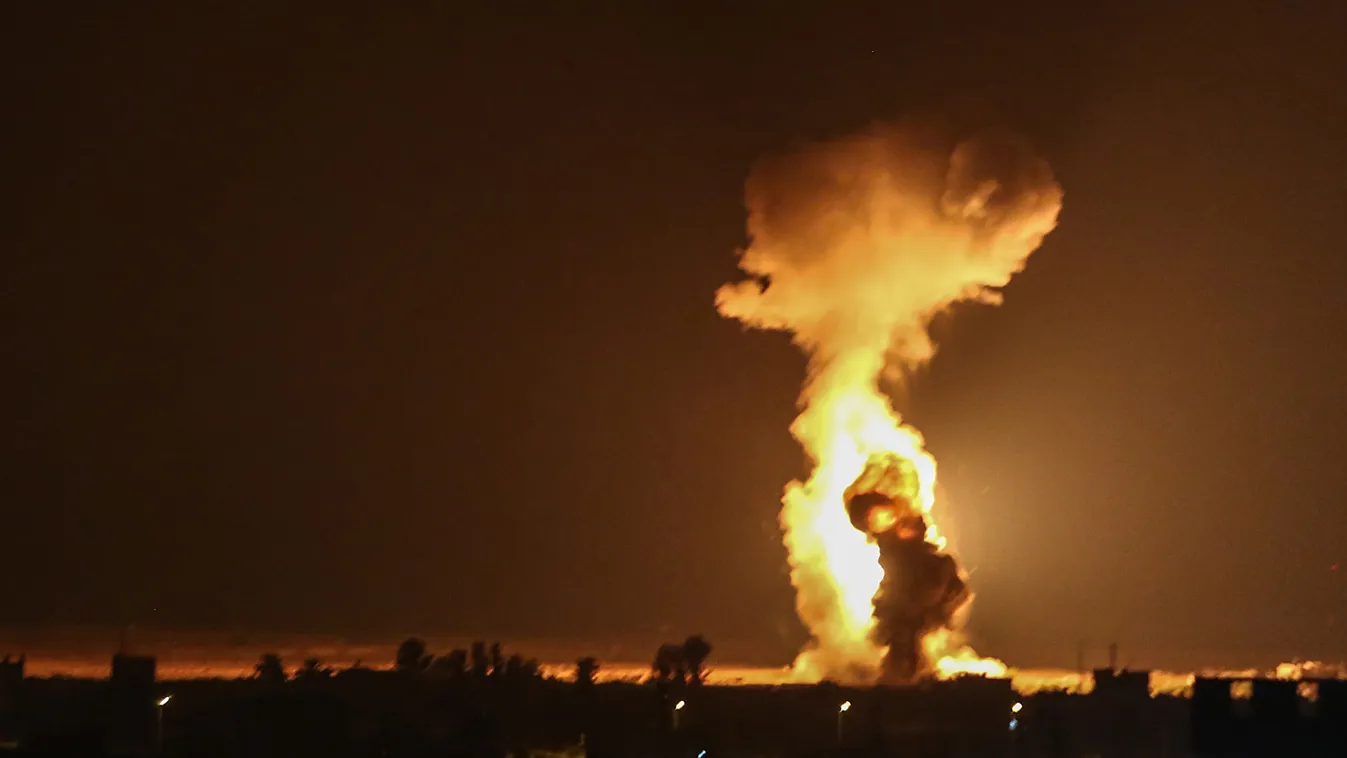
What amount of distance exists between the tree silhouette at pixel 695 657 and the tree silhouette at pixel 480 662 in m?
16.0

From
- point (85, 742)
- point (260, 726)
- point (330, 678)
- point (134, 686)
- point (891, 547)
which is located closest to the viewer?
point (85, 742)

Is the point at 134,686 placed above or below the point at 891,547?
below

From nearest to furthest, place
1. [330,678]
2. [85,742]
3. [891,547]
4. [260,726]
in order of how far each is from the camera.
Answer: [85,742], [260,726], [891,547], [330,678]

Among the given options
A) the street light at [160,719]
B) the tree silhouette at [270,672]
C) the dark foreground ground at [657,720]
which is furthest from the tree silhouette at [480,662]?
the street light at [160,719]

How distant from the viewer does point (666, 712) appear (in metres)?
116

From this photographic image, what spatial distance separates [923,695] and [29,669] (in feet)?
277

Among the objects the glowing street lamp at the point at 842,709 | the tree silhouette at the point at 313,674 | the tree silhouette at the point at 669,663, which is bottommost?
the glowing street lamp at the point at 842,709

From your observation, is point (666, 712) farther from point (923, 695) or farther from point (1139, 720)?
point (1139, 720)

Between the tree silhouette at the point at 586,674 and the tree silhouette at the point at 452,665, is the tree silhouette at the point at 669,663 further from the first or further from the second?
the tree silhouette at the point at 452,665

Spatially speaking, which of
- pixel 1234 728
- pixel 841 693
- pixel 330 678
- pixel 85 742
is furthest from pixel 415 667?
pixel 1234 728

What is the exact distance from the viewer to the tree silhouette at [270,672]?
141 meters

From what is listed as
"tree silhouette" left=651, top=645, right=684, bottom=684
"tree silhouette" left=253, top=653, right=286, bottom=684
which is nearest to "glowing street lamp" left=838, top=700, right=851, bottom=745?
"tree silhouette" left=651, top=645, right=684, bottom=684

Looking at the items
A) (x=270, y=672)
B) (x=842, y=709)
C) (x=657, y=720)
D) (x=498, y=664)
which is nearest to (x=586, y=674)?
(x=498, y=664)

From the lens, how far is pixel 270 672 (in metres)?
147
